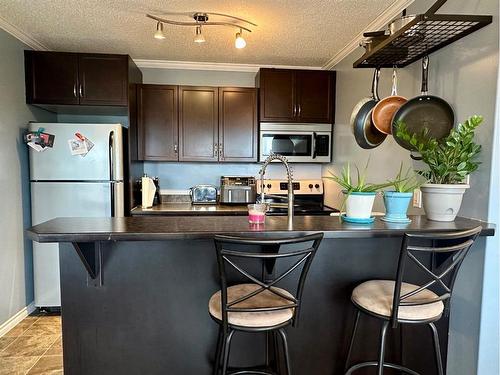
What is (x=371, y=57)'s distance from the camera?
204 cm

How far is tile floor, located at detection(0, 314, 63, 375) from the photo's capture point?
2.30 meters

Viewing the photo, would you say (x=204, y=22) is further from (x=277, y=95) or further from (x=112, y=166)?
(x=112, y=166)

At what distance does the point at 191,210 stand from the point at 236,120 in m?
1.08

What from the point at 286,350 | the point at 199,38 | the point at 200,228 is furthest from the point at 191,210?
the point at 286,350

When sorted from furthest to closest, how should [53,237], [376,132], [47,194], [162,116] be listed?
[162,116] < [47,194] < [376,132] < [53,237]

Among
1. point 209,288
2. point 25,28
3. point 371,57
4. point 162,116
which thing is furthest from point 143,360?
point 25,28

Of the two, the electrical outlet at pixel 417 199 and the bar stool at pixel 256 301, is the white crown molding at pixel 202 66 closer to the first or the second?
the electrical outlet at pixel 417 199

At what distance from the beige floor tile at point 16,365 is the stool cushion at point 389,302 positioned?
2.24 m

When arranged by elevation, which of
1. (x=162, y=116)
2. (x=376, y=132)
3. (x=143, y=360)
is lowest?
(x=143, y=360)

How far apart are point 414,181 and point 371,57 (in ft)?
2.62

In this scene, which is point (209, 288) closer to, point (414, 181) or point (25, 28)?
point (414, 181)

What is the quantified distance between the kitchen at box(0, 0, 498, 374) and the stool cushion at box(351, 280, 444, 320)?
230 mm

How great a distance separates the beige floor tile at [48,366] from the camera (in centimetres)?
226

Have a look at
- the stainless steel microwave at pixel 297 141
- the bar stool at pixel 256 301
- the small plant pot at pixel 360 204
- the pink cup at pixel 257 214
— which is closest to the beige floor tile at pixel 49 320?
the bar stool at pixel 256 301
